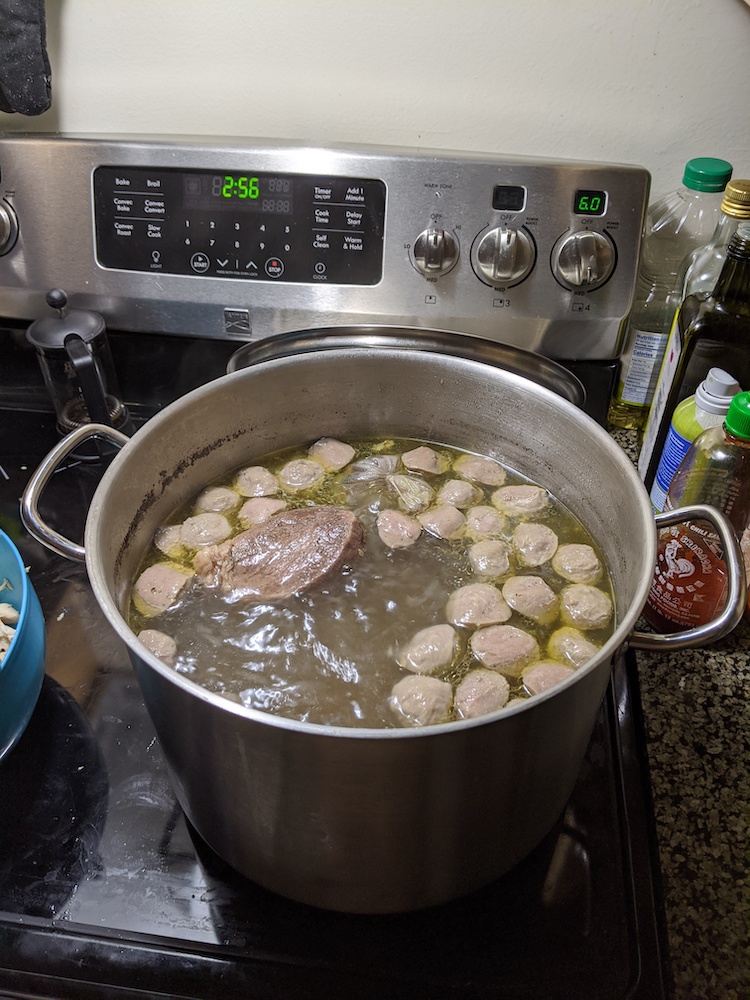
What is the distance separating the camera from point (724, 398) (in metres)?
0.95

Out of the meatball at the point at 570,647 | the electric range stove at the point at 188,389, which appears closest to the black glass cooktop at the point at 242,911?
the electric range stove at the point at 188,389

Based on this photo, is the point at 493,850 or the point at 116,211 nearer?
the point at 493,850

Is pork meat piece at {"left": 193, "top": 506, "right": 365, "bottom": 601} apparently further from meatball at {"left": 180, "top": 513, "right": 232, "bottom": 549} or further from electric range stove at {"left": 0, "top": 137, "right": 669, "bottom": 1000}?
electric range stove at {"left": 0, "top": 137, "right": 669, "bottom": 1000}

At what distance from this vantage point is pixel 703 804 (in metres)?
0.84

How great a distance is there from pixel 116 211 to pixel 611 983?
1161 mm

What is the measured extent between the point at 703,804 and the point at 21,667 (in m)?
0.75

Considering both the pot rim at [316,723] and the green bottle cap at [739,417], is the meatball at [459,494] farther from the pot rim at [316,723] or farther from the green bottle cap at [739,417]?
the green bottle cap at [739,417]

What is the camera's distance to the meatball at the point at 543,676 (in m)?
0.83

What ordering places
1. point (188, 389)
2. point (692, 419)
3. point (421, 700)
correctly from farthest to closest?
point (188, 389), point (692, 419), point (421, 700)

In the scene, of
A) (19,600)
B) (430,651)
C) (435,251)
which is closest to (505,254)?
(435,251)

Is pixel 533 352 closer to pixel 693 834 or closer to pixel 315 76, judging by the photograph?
pixel 315 76

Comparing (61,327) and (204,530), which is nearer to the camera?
(204,530)

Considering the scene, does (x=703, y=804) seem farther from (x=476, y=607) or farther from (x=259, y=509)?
(x=259, y=509)

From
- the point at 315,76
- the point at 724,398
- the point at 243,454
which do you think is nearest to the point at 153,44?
the point at 315,76
